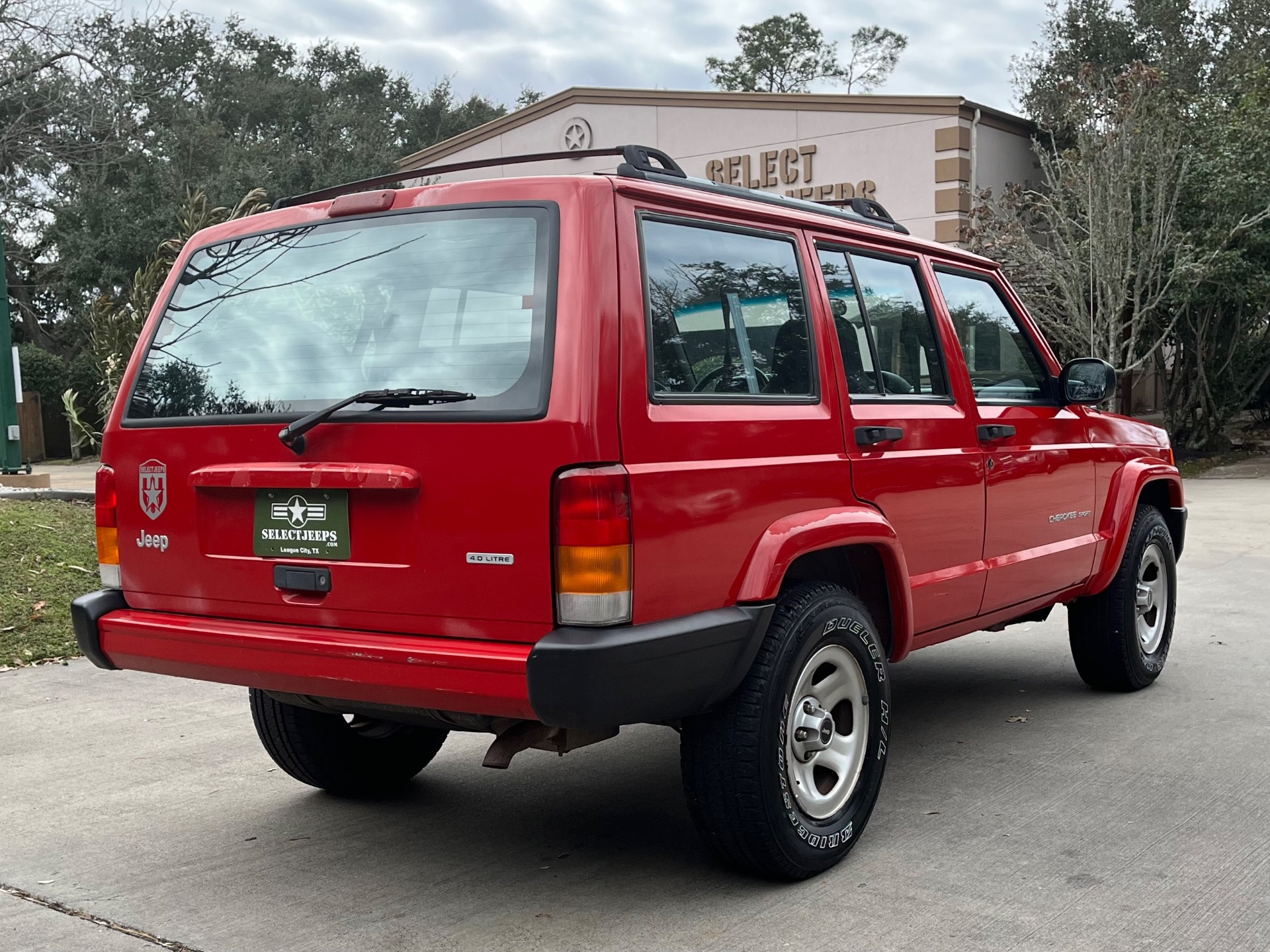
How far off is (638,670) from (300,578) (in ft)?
3.30

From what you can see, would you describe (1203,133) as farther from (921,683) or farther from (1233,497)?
(921,683)

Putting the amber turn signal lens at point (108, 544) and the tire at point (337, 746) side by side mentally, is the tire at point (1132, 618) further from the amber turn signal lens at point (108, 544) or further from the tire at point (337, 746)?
the amber turn signal lens at point (108, 544)

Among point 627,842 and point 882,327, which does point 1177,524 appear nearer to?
point 882,327

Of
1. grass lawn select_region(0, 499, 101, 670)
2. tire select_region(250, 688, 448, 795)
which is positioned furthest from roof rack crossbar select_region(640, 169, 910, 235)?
grass lawn select_region(0, 499, 101, 670)

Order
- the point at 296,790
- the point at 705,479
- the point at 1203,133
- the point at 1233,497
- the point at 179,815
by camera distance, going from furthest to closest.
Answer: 1. the point at 1203,133
2. the point at 1233,497
3. the point at 296,790
4. the point at 179,815
5. the point at 705,479

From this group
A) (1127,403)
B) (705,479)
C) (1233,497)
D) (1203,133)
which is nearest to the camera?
(705,479)

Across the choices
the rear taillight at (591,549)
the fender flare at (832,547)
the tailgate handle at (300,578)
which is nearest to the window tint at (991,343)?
the fender flare at (832,547)

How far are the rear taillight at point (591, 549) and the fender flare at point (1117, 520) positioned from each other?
10.4ft

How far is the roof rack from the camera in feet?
11.9

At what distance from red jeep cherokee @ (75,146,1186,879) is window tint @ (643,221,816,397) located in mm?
12

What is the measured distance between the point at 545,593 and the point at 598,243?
0.90m

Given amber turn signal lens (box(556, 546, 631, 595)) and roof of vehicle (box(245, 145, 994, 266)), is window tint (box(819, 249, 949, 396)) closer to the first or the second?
roof of vehicle (box(245, 145, 994, 266))

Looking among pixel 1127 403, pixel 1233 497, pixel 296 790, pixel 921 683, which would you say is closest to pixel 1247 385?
pixel 1127 403

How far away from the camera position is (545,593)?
3.15 meters
